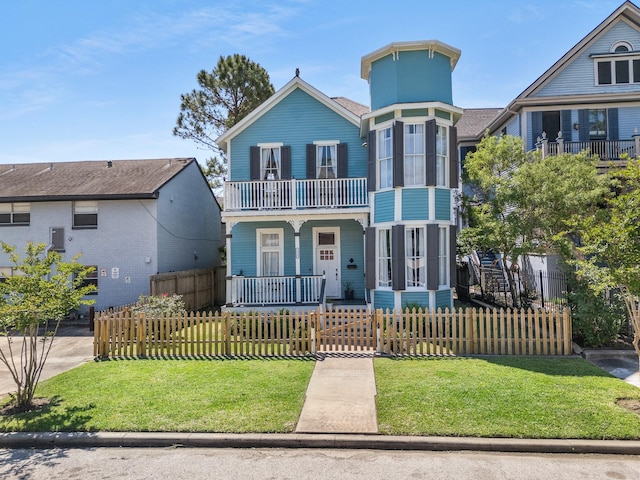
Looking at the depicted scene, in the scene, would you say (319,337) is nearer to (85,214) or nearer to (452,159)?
(452,159)

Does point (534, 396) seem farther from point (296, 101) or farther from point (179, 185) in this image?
point (179, 185)

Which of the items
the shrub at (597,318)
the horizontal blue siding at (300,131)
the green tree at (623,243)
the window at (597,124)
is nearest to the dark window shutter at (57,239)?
the horizontal blue siding at (300,131)

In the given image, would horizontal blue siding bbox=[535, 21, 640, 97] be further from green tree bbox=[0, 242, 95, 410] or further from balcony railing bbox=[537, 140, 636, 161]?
green tree bbox=[0, 242, 95, 410]

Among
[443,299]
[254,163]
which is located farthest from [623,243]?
[254,163]

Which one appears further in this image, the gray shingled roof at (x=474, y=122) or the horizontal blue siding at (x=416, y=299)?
the gray shingled roof at (x=474, y=122)

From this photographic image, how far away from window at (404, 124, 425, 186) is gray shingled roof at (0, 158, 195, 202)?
1081 cm

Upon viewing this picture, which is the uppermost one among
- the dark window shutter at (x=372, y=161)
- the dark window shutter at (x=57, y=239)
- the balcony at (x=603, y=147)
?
the balcony at (x=603, y=147)

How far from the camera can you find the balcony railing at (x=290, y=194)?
15.3m

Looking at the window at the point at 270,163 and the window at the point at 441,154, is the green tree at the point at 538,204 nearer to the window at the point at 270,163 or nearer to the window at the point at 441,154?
the window at the point at 441,154

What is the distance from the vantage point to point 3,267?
18.1 meters

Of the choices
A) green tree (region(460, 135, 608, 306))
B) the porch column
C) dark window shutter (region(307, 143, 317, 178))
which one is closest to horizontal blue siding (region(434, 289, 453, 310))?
green tree (region(460, 135, 608, 306))

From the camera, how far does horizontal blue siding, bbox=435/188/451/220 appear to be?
13.6 meters

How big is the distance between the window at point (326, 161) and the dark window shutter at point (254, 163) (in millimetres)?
2490

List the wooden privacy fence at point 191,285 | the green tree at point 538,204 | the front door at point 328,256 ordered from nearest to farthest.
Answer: the green tree at point 538,204
the wooden privacy fence at point 191,285
the front door at point 328,256
